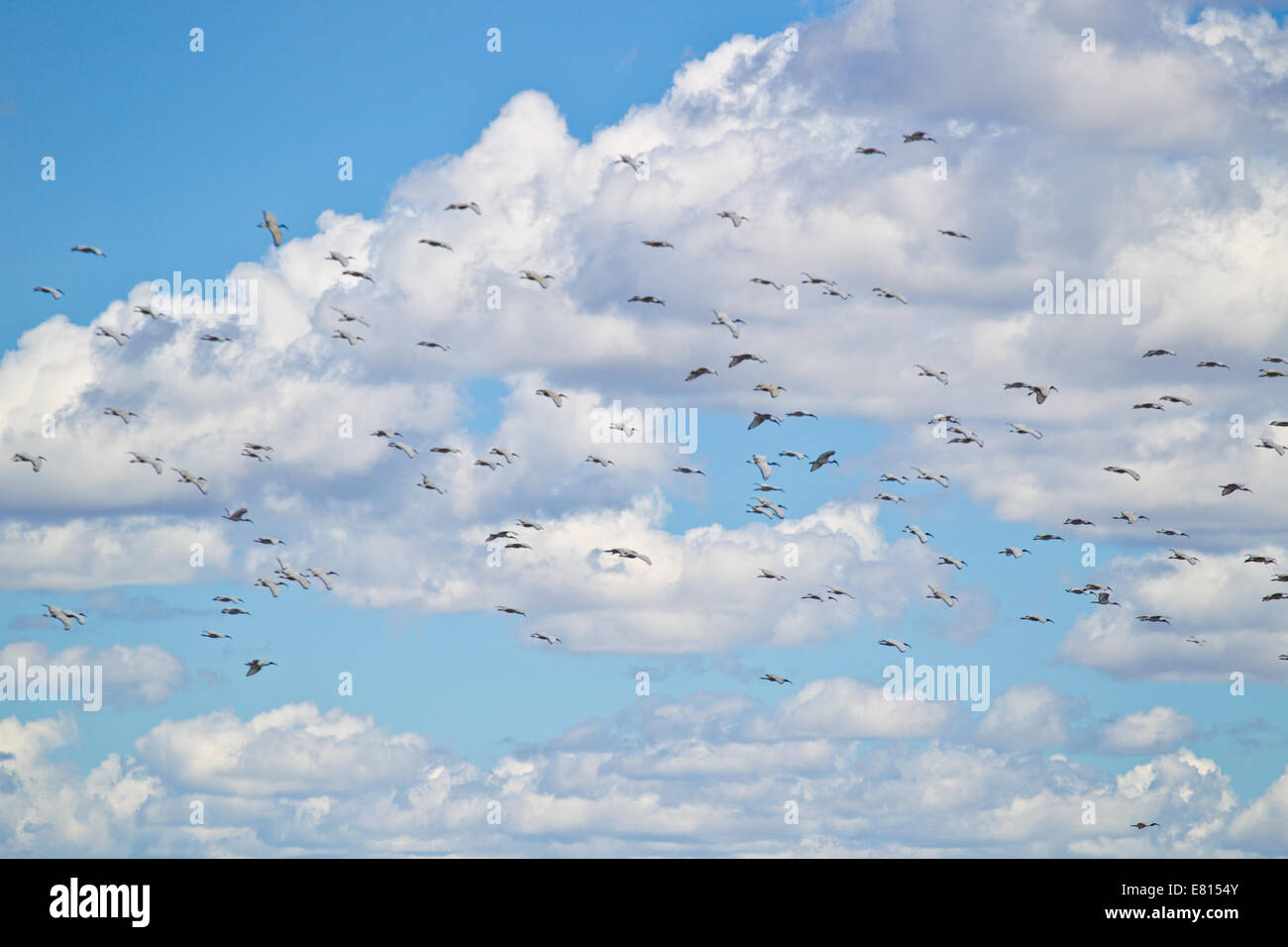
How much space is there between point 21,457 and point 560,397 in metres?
52.4

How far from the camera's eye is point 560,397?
190 metres
